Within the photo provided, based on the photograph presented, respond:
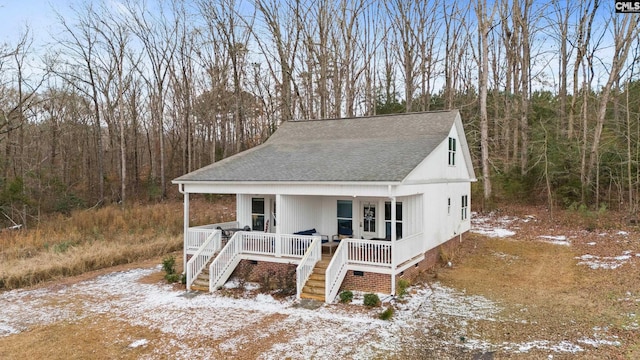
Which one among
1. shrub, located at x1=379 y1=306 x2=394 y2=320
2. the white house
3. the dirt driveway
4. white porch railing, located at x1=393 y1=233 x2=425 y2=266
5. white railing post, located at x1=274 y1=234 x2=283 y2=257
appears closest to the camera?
the dirt driveway

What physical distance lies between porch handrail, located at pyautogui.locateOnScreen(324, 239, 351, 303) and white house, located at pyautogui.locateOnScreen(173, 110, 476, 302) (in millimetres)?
28

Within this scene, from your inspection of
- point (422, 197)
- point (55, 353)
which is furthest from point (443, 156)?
point (55, 353)

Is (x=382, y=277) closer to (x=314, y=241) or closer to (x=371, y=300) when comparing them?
(x=371, y=300)

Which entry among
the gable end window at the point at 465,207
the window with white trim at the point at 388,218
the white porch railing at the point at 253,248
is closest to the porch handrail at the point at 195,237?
the white porch railing at the point at 253,248

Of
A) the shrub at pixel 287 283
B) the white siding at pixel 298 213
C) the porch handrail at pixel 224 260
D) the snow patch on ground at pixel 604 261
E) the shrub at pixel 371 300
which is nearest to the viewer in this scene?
the shrub at pixel 371 300

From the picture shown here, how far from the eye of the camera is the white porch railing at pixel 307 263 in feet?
38.1

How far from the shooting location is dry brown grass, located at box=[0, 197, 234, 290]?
1522cm

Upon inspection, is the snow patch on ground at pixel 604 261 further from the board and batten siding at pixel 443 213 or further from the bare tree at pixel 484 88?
the bare tree at pixel 484 88

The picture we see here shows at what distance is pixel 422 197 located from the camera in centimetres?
1395

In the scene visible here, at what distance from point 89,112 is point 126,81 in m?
5.31

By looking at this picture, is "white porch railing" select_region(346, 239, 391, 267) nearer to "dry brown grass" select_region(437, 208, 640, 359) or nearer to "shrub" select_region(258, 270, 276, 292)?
"shrub" select_region(258, 270, 276, 292)

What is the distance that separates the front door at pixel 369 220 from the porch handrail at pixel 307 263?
8.19ft

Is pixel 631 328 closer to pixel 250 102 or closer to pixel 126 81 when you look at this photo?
pixel 250 102

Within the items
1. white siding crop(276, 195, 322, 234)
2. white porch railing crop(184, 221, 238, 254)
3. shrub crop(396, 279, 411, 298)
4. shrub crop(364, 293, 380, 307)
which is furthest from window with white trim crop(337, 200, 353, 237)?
white porch railing crop(184, 221, 238, 254)
